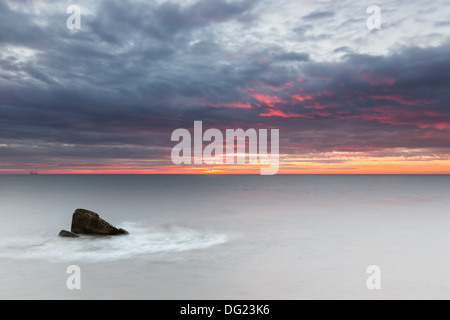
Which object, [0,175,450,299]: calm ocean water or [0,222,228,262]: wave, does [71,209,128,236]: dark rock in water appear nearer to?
[0,222,228,262]: wave

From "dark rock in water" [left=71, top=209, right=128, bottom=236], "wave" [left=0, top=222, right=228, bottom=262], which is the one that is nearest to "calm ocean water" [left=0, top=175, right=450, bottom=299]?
"wave" [left=0, top=222, right=228, bottom=262]

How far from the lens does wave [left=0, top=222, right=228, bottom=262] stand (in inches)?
546

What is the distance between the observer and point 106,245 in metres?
15.6

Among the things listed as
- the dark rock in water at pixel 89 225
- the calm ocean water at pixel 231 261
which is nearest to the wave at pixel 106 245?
the calm ocean water at pixel 231 261

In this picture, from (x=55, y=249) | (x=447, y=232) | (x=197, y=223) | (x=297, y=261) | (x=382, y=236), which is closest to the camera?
(x=297, y=261)

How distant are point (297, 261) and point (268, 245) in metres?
3.19

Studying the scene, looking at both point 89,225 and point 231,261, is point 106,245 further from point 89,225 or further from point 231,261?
point 231,261

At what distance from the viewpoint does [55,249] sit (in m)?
15.1

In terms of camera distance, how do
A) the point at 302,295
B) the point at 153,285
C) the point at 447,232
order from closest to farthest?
the point at 302,295 < the point at 153,285 < the point at 447,232

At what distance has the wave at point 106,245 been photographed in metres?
13.9

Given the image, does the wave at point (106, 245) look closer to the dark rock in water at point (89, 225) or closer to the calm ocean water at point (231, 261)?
the calm ocean water at point (231, 261)

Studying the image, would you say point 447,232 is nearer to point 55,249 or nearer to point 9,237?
point 55,249

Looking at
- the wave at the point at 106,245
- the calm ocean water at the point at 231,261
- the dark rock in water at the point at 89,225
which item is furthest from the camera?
the dark rock in water at the point at 89,225
